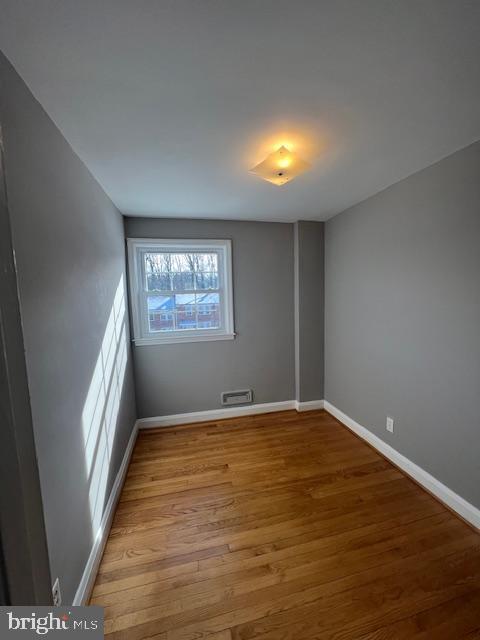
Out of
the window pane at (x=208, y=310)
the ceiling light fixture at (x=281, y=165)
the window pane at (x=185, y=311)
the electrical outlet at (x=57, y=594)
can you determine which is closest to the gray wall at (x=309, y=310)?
the window pane at (x=208, y=310)

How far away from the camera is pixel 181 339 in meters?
2.92

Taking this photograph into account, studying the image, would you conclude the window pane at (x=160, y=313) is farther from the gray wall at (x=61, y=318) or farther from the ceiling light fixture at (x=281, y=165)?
the ceiling light fixture at (x=281, y=165)

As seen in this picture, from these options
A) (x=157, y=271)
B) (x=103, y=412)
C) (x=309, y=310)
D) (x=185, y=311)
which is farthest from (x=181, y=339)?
(x=309, y=310)

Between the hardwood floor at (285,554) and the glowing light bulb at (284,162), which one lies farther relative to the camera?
the glowing light bulb at (284,162)

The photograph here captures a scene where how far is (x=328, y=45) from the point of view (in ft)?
2.98

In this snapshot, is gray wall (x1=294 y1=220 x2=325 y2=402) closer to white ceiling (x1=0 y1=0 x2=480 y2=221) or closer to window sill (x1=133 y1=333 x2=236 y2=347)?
window sill (x1=133 y1=333 x2=236 y2=347)

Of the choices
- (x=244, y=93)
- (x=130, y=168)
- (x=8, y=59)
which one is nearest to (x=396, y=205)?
(x=244, y=93)

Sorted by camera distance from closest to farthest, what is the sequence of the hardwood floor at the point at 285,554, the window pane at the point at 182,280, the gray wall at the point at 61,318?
1. the gray wall at the point at 61,318
2. the hardwood floor at the point at 285,554
3. the window pane at the point at 182,280

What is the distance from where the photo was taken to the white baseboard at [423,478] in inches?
65.1

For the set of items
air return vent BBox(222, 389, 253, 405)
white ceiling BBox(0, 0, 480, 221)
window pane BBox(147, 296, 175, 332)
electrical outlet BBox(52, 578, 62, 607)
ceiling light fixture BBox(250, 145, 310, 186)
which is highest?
white ceiling BBox(0, 0, 480, 221)

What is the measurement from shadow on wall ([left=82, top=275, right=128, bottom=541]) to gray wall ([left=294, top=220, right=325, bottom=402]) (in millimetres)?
1968

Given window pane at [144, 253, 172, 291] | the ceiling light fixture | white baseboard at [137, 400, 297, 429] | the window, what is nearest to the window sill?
the window

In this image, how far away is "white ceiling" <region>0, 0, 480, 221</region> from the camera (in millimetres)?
805

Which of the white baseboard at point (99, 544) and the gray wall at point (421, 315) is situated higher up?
the gray wall at point (421, 315)
